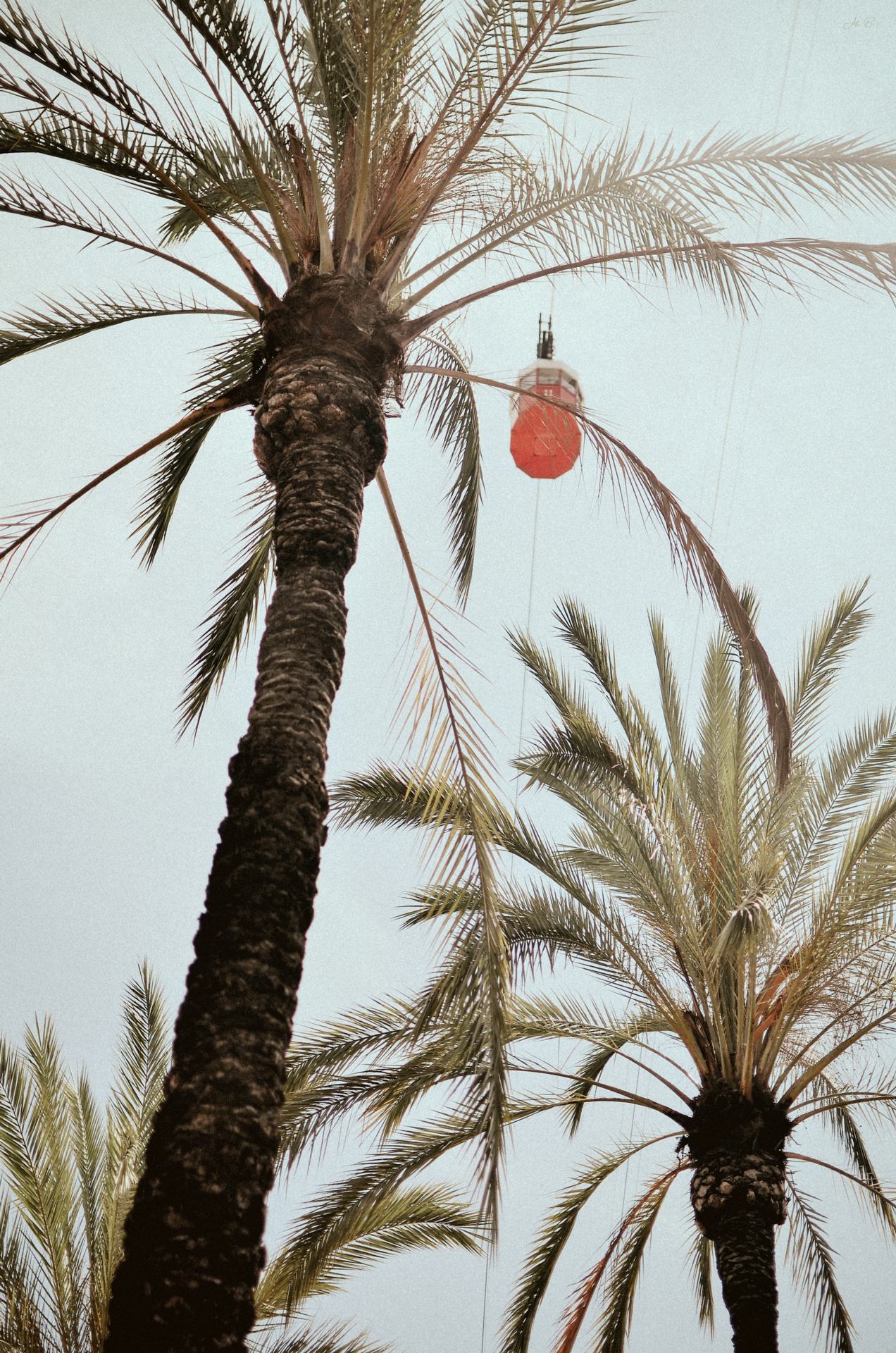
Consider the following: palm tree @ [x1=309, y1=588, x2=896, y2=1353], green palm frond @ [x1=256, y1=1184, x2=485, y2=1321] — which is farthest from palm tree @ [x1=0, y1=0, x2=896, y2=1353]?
green palm frond @ [x1=256, y1=1184, x2=485, y2=1321]

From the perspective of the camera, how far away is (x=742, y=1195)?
316 inches

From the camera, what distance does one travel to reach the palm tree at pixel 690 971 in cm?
817

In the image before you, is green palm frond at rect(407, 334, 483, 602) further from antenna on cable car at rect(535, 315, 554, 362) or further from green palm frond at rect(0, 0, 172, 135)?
green palm frond at rect(0, 0, 172, 135)

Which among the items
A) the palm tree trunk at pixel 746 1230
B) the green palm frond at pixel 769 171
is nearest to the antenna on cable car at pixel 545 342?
the green palm frond at pixel 769 171

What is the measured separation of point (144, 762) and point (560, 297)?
10.3 m

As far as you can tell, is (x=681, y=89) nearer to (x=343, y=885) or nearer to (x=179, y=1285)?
(x=179, y=1285)

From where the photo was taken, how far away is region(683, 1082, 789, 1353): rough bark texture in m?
7.88

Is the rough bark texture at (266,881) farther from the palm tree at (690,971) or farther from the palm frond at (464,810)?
the palm tree at (690,971)

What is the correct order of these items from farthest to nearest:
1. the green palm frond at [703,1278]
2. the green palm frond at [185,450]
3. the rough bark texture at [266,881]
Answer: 1. the green palm frond at [703,1278]
2. the green palm frond at [185,450]
3. the rough bark texture at [266,881]

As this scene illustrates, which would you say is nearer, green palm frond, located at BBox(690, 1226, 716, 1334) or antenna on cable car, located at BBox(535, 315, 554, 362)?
antenna on cable car, located at BBox(535, 315, 554, 362)

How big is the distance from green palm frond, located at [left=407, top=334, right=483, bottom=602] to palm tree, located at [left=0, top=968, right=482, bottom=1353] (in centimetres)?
458

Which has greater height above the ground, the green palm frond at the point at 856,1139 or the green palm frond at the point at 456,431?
the green palm frond at the point at 456,431

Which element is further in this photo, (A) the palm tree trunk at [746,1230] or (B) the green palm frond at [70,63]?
(A) the palm tree trunk at [746,1230]

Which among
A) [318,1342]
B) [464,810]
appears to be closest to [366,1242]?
[318,1342]
